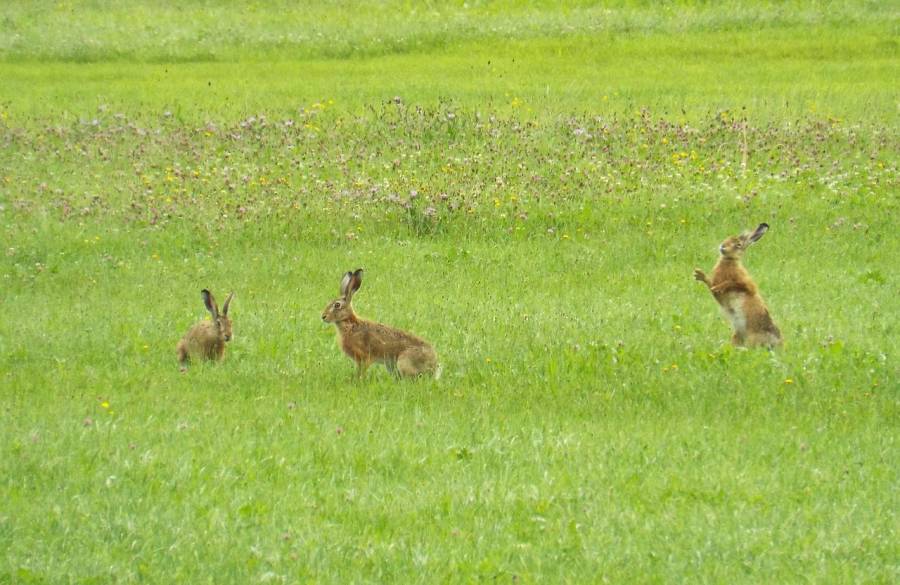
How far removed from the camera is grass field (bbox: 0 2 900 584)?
7770 millimetres

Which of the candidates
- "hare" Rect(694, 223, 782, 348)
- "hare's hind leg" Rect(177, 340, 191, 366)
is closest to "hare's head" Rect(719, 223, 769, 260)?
"hare" Rect(694, 223, 782, 348)

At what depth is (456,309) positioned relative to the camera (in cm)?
1440

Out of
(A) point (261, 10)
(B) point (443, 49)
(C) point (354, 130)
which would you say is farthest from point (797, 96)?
(A) point (261, 10)

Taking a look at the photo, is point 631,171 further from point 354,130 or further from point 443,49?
point 443,49

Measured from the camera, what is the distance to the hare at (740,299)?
40.2 feet

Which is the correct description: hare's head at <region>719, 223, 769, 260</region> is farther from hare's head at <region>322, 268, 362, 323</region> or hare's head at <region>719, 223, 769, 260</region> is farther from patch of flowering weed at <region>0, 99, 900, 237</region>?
patch of flowering weed at <region>0, 99, 900, 237</region>

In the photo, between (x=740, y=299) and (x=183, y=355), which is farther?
(x=740, y=299)

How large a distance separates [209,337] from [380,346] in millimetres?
1614

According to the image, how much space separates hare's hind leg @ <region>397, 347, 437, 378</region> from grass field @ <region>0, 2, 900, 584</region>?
19 centimetres

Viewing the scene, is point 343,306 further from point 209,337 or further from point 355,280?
point 209,337

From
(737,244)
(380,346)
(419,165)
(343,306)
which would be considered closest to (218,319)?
(343,306)

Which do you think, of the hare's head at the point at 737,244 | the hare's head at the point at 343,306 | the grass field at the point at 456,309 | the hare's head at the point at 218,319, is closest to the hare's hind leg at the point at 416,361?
the grass field at the point at 456,309

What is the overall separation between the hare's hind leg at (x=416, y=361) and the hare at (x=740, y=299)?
2879 millimetres

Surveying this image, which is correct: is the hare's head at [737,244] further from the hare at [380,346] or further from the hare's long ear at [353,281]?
the hare's long ear at [353,281]
